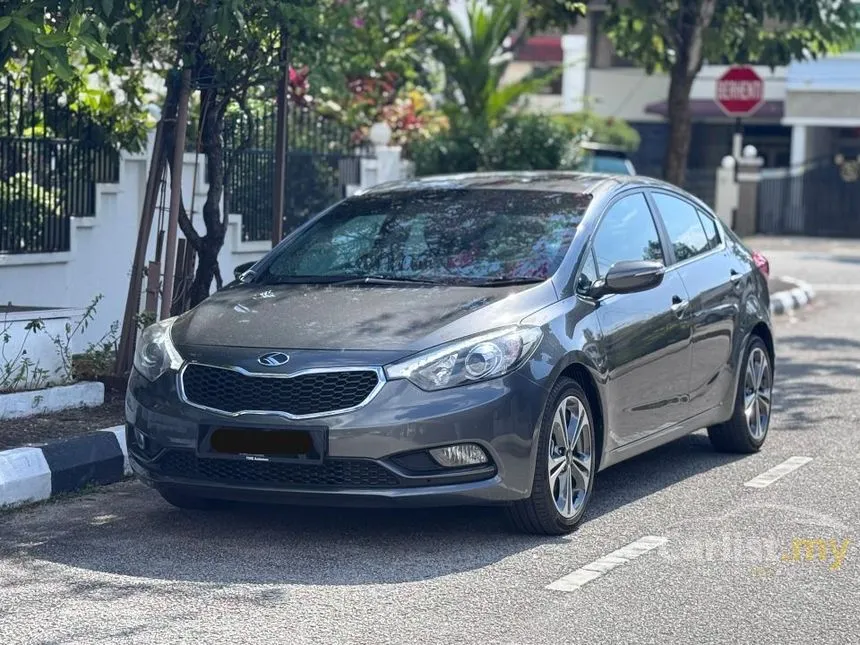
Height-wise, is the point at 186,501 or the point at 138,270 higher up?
the point at 138,270

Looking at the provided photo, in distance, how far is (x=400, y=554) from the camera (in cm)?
668

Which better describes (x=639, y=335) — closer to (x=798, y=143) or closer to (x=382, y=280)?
(x=382, y=280)

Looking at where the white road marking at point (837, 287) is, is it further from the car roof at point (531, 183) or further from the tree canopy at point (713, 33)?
the car roof at point (531, 183)

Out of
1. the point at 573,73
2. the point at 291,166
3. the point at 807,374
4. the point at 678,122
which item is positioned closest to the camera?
the point at 807,374

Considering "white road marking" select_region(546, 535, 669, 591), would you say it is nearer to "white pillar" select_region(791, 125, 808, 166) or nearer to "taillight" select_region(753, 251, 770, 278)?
"taillight" select_region(753, 251, 770, 278)

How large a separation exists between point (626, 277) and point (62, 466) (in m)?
2.83

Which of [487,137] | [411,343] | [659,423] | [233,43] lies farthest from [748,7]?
[411,343]

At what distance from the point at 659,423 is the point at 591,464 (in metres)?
0.88

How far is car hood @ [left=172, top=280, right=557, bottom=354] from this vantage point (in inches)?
266

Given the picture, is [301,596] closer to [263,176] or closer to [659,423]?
[659,423]

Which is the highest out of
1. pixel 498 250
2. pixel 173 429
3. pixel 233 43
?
pixel 233 43

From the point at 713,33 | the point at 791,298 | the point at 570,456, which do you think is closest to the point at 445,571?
the point at 570,456

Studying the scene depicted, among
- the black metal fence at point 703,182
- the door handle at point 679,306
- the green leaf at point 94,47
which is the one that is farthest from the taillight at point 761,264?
the black metal fence at point 703,182

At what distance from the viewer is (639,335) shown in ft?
25.4
